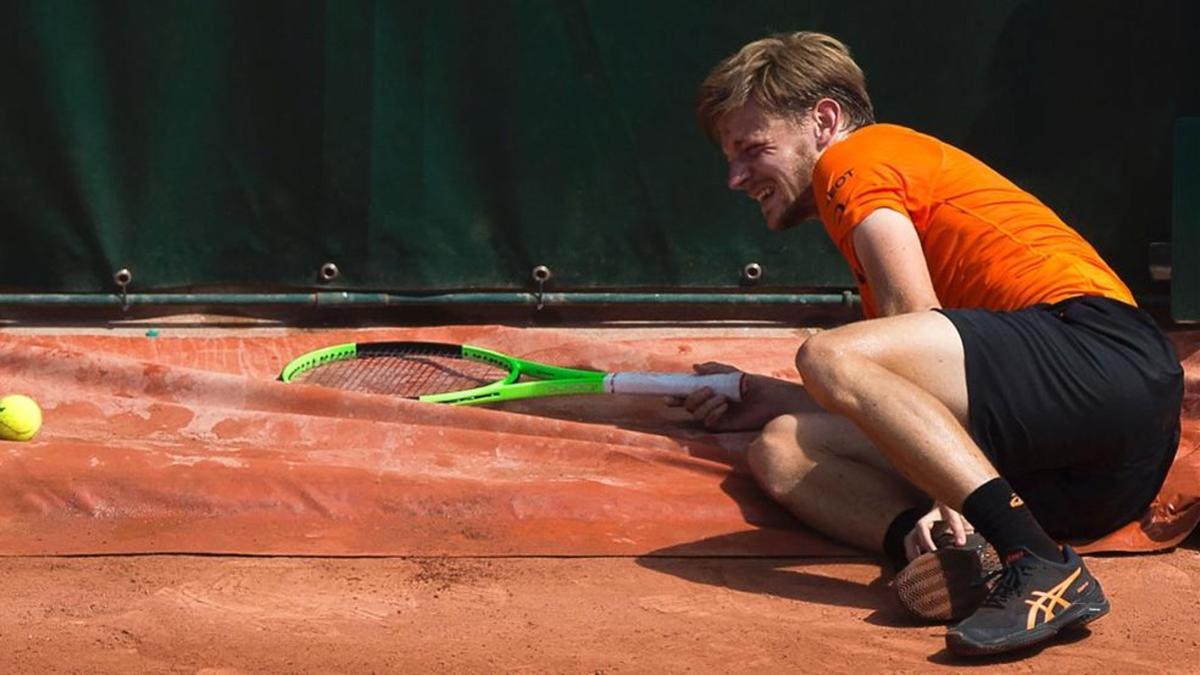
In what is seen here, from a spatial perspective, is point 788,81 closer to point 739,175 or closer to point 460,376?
point 739,175

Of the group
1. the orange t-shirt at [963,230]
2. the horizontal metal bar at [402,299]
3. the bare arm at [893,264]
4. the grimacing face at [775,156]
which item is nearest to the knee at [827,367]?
the bare arm at [893,264]

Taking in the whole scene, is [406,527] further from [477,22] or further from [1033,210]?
[477,22]

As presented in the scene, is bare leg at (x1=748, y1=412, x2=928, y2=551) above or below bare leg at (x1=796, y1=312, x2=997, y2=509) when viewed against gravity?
below

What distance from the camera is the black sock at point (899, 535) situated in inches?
175

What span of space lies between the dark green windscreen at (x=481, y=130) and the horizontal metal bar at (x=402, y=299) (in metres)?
0.04

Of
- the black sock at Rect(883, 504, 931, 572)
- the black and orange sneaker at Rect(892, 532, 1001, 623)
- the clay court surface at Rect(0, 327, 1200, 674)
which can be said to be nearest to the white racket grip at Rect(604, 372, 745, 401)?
the clay court surface at Rect(0, 327, 1200, 674)

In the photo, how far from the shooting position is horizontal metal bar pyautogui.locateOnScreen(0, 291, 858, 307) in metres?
6.43

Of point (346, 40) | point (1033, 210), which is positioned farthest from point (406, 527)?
point (346, 40)

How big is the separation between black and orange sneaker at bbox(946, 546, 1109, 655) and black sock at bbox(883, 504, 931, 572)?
54 cm

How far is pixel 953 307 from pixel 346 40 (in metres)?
2.54

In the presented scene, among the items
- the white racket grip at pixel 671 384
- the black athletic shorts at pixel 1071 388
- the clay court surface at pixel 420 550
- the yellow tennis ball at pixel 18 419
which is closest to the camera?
the clay court surface at pixel 420 550

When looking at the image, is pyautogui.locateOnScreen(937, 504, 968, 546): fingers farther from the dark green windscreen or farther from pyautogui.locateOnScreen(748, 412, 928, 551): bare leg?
the dark green windscreen

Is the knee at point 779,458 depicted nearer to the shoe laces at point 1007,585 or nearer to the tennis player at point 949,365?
the tennis player at point 949,365

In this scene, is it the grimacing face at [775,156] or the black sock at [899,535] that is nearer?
the black sock at [899,535]
